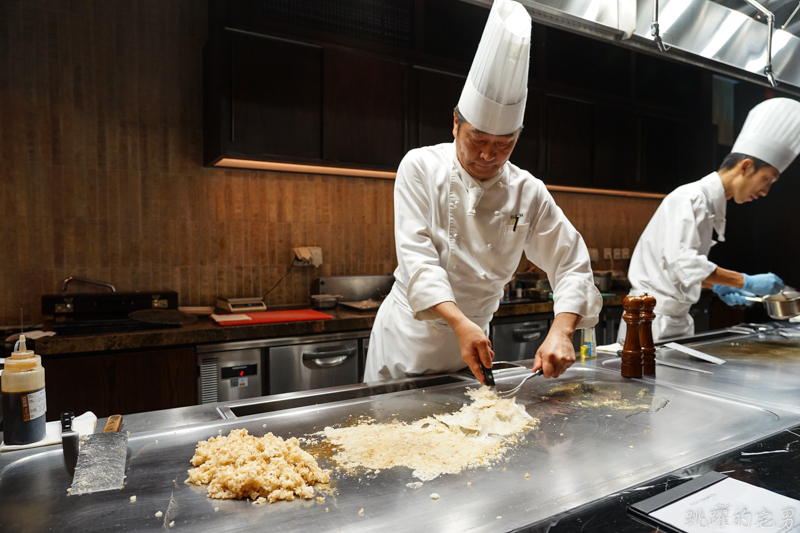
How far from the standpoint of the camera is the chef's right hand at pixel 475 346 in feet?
4.28

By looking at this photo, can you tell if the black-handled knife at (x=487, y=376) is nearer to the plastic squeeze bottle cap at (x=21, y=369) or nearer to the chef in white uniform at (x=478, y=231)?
the chef in white uniform at (x=478, y=231)

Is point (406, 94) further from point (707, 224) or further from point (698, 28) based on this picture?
point (707, 224)

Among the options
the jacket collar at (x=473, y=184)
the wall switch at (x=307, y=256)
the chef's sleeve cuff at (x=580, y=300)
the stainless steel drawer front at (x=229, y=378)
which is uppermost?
the jacket collar at (x=473, y=184)

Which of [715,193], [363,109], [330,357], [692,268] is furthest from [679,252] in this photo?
[363,109]

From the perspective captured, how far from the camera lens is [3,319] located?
2.77 metres

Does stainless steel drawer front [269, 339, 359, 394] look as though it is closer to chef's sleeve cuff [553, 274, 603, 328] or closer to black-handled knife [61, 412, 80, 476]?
chef's sleeve cuff [553, 274, 603, 328]

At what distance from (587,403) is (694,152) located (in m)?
4.43

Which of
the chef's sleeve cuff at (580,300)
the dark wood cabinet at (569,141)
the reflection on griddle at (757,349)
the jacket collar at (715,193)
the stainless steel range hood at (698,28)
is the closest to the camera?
the chef's sleeve cuff at (580,300)

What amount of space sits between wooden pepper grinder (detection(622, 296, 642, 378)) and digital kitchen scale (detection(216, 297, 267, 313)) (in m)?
2.17

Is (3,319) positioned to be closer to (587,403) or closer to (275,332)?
(275,332)

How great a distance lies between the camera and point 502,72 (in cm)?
149

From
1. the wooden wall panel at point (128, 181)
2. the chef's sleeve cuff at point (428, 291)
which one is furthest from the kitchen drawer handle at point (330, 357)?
the chef's sleeve cuff at point (428, 291)

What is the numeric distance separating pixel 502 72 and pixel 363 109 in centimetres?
186

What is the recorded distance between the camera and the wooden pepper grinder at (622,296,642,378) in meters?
1.51
